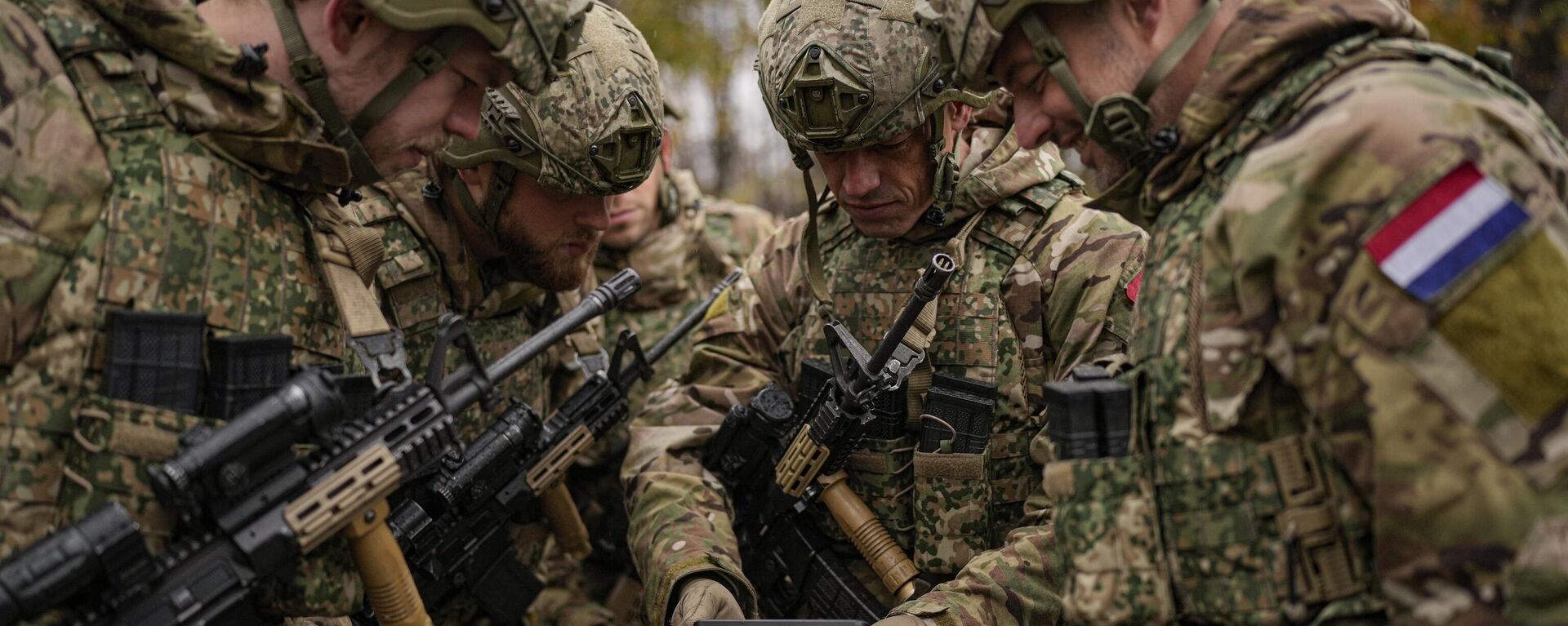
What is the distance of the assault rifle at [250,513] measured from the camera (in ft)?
9.63

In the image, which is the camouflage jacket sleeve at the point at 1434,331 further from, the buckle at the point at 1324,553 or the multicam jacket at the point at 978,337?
the multicam jacket at the point at 978,337

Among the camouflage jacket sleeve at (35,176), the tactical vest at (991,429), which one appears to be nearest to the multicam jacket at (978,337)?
the tactical vest at (991,429)

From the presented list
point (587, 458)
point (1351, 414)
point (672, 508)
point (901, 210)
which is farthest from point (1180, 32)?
point (587, 458)

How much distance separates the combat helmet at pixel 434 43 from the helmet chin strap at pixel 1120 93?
1.37m

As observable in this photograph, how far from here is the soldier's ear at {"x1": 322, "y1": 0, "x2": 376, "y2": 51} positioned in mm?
3406

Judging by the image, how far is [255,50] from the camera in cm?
335

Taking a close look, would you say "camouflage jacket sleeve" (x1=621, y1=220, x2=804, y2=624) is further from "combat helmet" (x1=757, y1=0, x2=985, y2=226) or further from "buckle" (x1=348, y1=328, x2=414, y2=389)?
"buckle" (x1=348, y1=328, x2=414, y2=389)

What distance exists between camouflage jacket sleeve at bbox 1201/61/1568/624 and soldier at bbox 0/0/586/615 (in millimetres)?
2189

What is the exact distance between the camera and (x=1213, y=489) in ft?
9.70

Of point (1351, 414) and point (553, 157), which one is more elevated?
point (1351, 414)

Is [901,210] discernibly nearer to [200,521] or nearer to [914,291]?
[914,291]

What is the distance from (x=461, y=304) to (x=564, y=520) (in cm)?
109

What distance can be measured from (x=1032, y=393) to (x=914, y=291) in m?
0.68

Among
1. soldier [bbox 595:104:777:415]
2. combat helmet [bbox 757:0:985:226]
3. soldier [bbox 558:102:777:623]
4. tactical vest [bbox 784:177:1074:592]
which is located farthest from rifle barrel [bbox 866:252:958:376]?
soldier [bbox 595:104:777:415]
